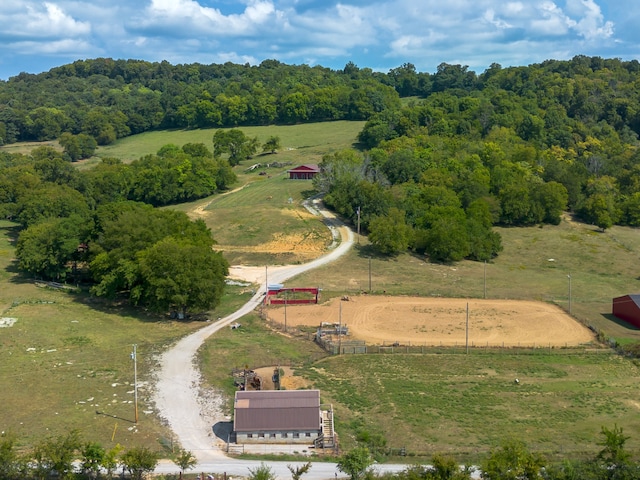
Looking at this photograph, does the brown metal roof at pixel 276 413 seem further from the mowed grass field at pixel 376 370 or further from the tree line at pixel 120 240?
the tree line at pixel 120 240

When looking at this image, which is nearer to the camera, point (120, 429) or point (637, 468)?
point (637, 468)

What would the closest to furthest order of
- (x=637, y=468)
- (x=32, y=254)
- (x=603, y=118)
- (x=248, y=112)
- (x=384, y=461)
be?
(x=637, y=468), (x=384, y=461), (x=32, y=254), (x=603, y=118), (x=248, y=112)

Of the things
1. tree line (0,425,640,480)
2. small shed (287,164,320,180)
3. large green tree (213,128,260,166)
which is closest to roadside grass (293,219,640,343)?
tree line (0,425,640,480)

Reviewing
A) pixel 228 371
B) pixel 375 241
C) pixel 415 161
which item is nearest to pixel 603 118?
pixel 415 161

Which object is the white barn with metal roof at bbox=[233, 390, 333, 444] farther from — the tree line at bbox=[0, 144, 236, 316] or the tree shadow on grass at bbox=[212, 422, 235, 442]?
the tree line at bbox=[0, 144, 236, 316]

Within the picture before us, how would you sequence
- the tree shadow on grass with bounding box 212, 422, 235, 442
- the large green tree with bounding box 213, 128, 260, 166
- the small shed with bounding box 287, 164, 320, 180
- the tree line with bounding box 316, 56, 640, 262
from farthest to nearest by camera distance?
the large green tree with bounding box 213, 128, 260, 166 → the small shed with bounding box 287, 164, 320, 180 → the tree line with bounding box 316, 56, 640, 262 → the tree shadow on grass with bounding box 212, 422, 235, 442

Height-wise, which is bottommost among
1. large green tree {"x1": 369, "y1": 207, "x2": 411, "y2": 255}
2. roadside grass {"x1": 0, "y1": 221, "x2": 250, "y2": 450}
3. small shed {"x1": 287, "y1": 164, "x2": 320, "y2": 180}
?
roadside grass {"x1": 0, "y1": 221, "x2": 250, "y2": 450}

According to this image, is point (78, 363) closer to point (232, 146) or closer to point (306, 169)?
point (306, 169)

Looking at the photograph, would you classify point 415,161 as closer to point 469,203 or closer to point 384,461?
point 469,203
